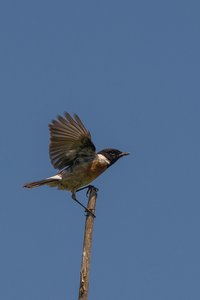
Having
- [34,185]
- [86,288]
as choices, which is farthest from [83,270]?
[34,185]

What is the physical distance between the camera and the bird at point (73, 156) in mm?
10961

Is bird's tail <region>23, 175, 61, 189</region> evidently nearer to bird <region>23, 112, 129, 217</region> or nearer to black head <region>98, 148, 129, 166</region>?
bird <region>23, 112, 129, 217</region>

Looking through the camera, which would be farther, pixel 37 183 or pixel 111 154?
pixel 111 154

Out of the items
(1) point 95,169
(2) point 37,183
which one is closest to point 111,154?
(1) point 95,169

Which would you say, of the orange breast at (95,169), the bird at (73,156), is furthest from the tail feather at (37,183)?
the orange breast at (95,169)

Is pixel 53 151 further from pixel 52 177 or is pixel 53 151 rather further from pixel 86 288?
pixel 86 288

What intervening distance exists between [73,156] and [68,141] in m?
0.37

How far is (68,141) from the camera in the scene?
441 inches

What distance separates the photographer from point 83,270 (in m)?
7.26

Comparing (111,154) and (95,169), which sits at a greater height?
(111,154)

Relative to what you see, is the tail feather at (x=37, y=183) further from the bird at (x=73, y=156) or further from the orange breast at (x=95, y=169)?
the orange breast at (x=95, y=169)

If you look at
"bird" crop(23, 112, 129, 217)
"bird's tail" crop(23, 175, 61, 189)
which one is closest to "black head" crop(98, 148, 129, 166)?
"bird" crop(23, 112, 129, 217)

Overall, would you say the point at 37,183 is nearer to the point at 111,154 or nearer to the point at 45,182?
the point at 45,182

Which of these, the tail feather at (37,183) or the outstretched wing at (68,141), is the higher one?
the outstretched wing at (68,141)
